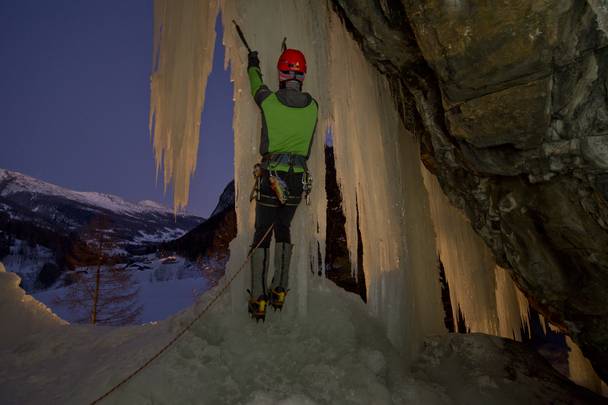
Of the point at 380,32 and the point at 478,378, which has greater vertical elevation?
the point at 380,32

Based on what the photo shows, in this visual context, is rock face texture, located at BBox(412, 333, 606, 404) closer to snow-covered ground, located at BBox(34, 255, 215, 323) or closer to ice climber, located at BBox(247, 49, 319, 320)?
ice climber, located at BBox(247, 49, 319, 320)

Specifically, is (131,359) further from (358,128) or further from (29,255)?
(29,255)

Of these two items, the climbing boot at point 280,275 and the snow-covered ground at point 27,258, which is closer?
the climbing boot at point 280,275

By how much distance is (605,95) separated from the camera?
2379mm

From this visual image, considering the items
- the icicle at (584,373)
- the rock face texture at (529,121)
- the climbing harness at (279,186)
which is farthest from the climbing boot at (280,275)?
the icicle at (584,373)

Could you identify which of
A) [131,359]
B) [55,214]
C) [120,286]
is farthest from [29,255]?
[55,214]

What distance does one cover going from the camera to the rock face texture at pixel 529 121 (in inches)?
97.2

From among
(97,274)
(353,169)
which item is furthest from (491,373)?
(97,274)

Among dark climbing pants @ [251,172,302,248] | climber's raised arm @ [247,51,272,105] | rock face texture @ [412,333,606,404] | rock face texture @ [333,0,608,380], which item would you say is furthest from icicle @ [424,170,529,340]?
climber's raised arm @ [247,51,272,105]

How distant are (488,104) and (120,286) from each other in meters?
→ 17.0

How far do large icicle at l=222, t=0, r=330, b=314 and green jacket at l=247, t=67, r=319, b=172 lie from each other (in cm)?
43

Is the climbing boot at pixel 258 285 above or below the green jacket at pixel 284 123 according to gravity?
below

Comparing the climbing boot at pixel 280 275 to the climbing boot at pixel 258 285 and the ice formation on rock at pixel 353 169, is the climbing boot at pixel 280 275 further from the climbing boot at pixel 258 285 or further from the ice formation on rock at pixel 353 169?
the ice formation on rock at pixel 353 169

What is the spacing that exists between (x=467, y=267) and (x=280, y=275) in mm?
4496
